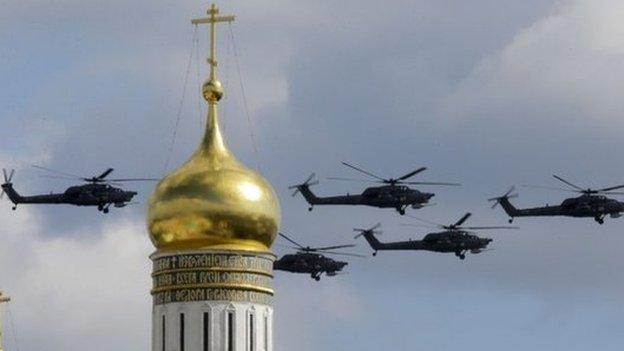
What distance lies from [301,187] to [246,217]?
215 feet

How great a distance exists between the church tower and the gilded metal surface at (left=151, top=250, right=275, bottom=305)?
0.02 metres

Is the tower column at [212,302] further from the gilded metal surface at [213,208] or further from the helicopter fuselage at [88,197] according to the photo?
the helicopter fuselage at [88,197]

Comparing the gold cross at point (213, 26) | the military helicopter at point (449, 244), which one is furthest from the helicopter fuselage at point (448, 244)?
the gold cross at point (213, 26)

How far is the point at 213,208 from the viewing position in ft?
169

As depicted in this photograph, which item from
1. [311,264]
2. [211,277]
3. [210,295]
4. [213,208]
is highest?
[311,264]

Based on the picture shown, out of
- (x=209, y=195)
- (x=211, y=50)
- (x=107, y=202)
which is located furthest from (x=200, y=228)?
(x=107, y=202)

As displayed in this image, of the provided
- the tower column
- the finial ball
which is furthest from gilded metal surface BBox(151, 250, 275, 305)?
the finial ball

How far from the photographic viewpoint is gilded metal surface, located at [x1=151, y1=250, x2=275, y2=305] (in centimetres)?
5181

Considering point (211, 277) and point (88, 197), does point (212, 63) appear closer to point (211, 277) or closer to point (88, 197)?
point (211, 277)

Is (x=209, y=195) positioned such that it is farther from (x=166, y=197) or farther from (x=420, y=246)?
(x=420, y=246)

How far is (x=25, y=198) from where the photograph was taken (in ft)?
374

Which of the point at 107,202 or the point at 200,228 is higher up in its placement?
the point at 107,202

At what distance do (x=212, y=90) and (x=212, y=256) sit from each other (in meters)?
4.47

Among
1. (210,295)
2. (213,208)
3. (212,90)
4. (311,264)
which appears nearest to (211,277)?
(210,295)
